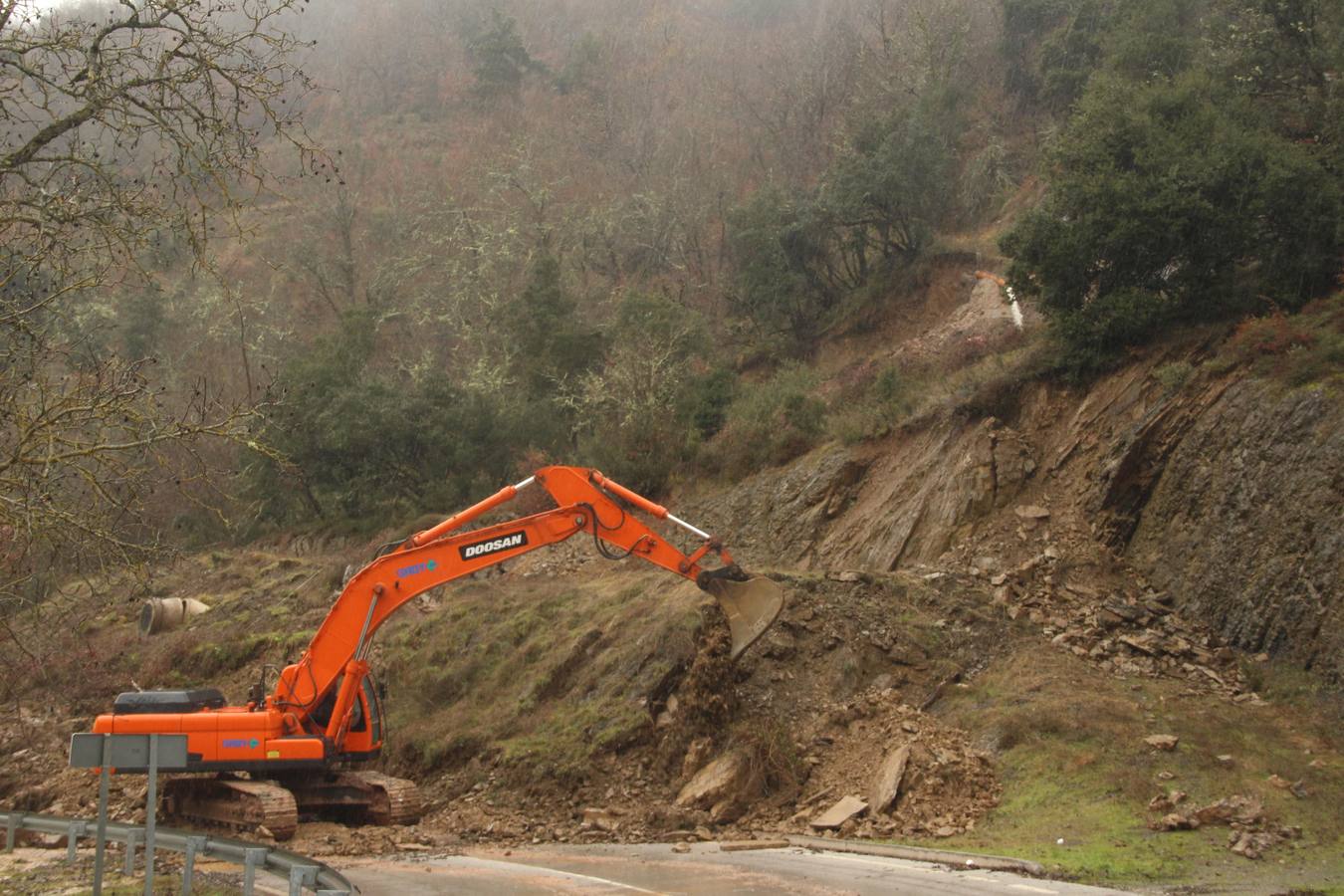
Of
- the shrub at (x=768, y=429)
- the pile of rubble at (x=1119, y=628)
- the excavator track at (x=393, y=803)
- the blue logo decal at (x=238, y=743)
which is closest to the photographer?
the blue logo decal at (x=238, y=743)

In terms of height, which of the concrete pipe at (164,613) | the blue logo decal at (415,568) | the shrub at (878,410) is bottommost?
the concrete pipe at (164,613)

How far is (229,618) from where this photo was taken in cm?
A: 2636

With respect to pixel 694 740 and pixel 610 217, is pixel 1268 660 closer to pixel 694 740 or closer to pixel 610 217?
pixel 694 740

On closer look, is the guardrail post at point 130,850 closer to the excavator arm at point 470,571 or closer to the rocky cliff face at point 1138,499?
the excavator arm at point 470,571

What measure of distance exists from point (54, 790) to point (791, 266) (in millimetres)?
27483

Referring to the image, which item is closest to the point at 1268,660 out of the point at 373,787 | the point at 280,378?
the point at 373,787

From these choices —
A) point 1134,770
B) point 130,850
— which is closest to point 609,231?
point 1134,770

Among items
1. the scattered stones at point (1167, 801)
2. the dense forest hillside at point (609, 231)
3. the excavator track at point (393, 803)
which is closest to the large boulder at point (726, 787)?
the excavator track at point (393, 803)

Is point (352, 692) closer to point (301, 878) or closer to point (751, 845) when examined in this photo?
point (751, 845)

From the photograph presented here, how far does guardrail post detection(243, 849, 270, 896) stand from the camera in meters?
9.20

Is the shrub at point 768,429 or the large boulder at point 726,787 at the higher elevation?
the shrub at point 768,429

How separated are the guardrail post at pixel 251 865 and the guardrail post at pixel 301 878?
328mm

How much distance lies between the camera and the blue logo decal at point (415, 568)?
49.8 feet

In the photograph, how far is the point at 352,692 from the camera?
14906 millimetres
